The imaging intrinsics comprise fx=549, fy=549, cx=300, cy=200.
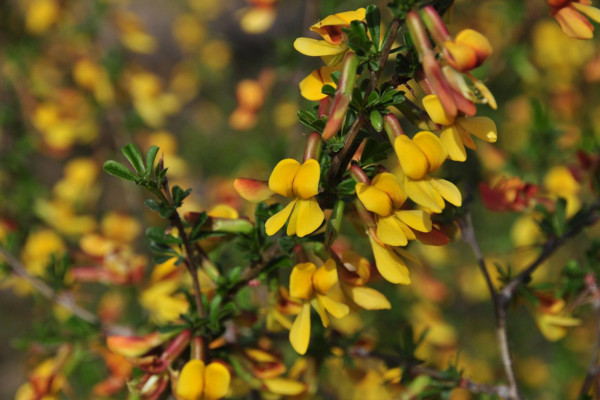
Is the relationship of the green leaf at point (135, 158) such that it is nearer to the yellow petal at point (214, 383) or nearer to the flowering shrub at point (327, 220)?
the flowering shrub at point (327, 220)

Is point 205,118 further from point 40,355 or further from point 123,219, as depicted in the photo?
point 40,355

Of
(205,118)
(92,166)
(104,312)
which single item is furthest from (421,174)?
(205,118)

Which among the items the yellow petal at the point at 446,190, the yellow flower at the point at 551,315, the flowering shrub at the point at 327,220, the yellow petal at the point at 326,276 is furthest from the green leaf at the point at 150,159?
the yellow flower at the point at 551,315

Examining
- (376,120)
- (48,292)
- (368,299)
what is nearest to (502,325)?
(368,299)

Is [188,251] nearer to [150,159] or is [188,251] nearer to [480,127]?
[150,159]

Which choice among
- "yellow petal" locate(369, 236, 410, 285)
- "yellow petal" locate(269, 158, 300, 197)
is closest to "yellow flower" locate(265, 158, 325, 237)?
"yellow petal" locate(269, 158, 300, 197)

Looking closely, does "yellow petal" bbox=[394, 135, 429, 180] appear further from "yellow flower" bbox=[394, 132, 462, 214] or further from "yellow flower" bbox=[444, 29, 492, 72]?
"yellow flower" bbox=[444, 29, 492, 72]

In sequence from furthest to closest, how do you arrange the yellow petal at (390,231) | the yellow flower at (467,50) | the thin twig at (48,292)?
the thin twig at (48,292) < the yellow petal at (390,231) < the yellow flower at (467,50)
